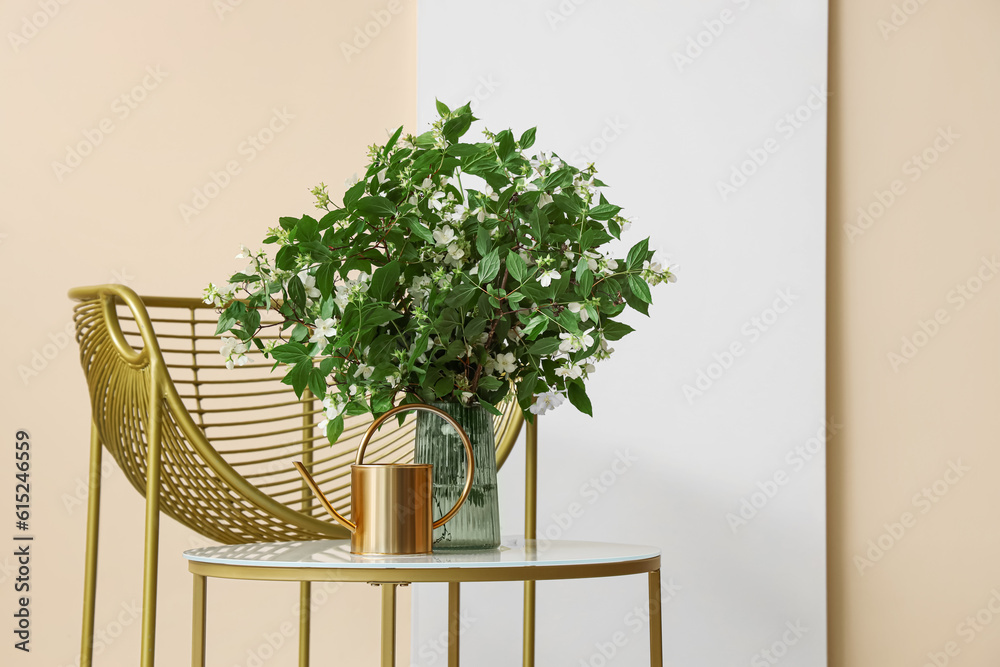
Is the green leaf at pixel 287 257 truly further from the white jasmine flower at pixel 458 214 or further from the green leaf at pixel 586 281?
the green leaf at pixel 586 281

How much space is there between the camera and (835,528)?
192 cm

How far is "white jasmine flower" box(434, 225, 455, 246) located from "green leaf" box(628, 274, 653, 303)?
22cm

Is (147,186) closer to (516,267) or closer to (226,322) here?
(226,322)

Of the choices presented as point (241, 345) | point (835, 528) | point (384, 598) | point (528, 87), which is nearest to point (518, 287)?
point (241, 345)

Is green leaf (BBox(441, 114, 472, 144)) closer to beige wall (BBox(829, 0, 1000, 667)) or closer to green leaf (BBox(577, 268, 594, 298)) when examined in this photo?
green leaf (BBox(577, 268, 594, 298))

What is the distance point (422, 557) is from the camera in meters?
1.00

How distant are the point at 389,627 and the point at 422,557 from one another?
57 centimetres

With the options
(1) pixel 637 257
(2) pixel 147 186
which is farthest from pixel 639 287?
(2) pixel 147 186

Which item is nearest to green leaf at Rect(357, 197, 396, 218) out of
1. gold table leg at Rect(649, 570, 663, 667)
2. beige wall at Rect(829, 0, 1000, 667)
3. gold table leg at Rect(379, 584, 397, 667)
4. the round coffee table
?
the round coffee table

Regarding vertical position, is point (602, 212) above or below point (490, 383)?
above

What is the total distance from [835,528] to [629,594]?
471 mm

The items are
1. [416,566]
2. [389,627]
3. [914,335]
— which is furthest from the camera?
[914,335]

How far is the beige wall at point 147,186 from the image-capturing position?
191cm

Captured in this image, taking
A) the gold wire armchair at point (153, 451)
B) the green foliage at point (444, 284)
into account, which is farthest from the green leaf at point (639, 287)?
the gold wire armchair at point (153, 451)
